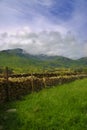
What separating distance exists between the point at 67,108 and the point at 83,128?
414cm

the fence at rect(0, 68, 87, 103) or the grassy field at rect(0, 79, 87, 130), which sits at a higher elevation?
the fence at rect(0, 68, 87, 103)

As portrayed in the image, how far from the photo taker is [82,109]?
2011cm

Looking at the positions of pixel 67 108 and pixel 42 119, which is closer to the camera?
pixel 42 119

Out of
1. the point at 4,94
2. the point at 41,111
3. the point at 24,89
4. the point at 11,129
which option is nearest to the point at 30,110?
the point at 41,111

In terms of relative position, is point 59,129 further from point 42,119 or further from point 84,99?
point 84,99

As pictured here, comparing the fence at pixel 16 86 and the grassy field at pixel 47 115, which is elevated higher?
the fence at pixel 16 86

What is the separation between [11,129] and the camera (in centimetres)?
1579

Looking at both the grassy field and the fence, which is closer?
the grassy field

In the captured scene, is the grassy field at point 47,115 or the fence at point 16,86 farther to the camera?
the fence at point 16,86

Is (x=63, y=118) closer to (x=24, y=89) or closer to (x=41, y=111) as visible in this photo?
(x=41, y=111)

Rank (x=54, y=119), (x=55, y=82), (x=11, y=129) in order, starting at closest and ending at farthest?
(x=11, y=129), (x=54, y=119), (x=55, y=82)

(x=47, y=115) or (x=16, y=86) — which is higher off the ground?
(x=16, y=86)

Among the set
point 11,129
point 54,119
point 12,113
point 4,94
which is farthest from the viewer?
point 4,94

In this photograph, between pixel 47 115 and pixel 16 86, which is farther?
pixel 16 86
